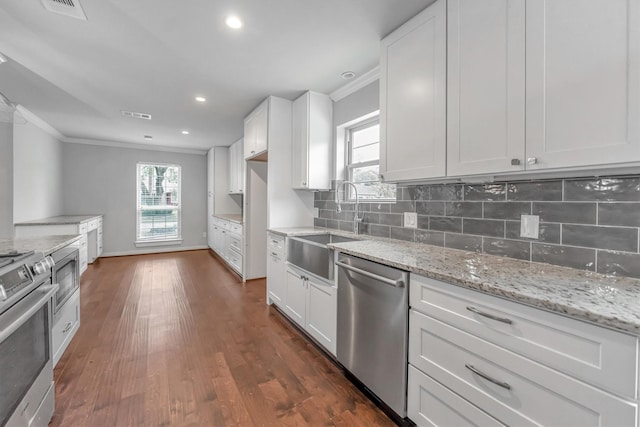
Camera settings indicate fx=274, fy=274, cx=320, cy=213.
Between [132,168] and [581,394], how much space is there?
7.46 m

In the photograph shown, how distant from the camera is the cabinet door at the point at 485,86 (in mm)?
1276

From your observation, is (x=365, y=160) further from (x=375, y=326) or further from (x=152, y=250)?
(x=152, y=250)

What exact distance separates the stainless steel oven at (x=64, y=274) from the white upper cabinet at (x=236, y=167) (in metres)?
3.16

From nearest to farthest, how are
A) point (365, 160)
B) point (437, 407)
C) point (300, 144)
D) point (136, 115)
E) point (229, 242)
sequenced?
1. point (437, 407)
2. point (365, 160)
3. point (300, 144)
4. point (136, 115)
5. point (229, 242)

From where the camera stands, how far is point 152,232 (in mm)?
6418

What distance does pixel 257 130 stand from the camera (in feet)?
11.8

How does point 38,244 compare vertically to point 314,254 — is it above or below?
above

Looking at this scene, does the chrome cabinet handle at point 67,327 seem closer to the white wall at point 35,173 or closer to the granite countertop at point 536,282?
the granite countertop at point 536,282

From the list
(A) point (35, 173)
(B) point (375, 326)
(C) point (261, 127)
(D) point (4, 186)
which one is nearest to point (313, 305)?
(B) point (375, 326)

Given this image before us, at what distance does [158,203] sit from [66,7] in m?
5.33

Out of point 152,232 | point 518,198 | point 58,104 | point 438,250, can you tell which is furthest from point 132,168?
point 518,198

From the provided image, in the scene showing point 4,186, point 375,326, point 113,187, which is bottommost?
point 375,326

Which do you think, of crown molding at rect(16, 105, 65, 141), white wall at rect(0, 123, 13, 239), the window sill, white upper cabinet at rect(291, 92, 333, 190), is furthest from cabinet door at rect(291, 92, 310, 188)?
the window sill

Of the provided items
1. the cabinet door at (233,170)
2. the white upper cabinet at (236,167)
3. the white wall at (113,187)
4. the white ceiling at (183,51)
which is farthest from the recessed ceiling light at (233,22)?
the white wall at (113,187)
